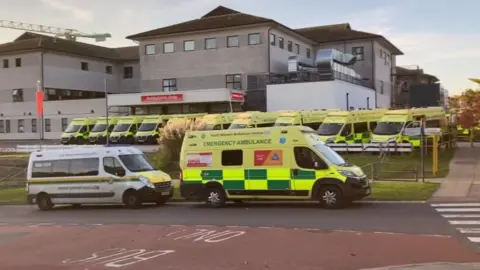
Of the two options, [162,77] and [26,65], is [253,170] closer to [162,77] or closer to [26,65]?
[162,77]

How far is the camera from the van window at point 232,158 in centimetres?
1978

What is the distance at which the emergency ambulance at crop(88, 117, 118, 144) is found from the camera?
4953 centimetres

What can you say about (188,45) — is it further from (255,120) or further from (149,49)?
(255,120)

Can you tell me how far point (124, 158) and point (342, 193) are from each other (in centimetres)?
866

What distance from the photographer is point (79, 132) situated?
5184 cm

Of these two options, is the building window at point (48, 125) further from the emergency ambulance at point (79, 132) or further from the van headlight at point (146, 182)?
the van headlight at point (146, 182)

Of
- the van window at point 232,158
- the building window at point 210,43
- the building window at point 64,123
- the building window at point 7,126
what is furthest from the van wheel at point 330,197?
the building window at point 7,126

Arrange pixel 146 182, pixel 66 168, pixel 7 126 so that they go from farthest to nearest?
pixel 7 126
pixel 66 168
pixel 146 182

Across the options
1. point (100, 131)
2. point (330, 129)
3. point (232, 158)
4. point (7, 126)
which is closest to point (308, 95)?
point (330, 129)

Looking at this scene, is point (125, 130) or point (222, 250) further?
point (125, 130)

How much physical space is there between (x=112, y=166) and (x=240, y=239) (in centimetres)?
1024

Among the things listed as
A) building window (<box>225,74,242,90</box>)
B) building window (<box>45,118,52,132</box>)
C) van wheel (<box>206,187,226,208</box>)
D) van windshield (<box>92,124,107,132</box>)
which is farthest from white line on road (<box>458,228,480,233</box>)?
building window (<box>45,118,52,132</box>)

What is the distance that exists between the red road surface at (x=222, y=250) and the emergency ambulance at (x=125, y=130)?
110 feet

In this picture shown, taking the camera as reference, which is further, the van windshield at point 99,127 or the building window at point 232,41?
the building window at point 232,41
